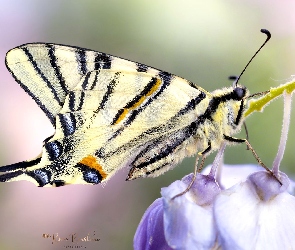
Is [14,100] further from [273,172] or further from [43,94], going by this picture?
[273,172]

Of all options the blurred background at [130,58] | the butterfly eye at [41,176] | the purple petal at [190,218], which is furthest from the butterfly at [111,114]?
the blurred background at [130,58]

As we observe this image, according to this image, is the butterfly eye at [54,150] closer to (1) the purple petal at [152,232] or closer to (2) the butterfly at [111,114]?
(2) the butterfly at [111,114]

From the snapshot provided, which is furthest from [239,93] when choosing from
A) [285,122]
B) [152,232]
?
[152,232]

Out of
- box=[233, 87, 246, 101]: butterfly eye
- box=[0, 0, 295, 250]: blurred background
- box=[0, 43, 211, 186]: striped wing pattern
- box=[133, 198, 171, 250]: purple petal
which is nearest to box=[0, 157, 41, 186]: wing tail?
box=[0, 43, 211, 186]: striped wing pattern

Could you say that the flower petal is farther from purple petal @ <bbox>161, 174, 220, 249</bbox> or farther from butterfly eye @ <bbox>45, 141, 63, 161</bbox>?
butterfly eye @ <bbox>45, 141, 63, 161</bbox>

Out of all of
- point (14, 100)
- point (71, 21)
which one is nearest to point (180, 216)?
point (14, 100)
